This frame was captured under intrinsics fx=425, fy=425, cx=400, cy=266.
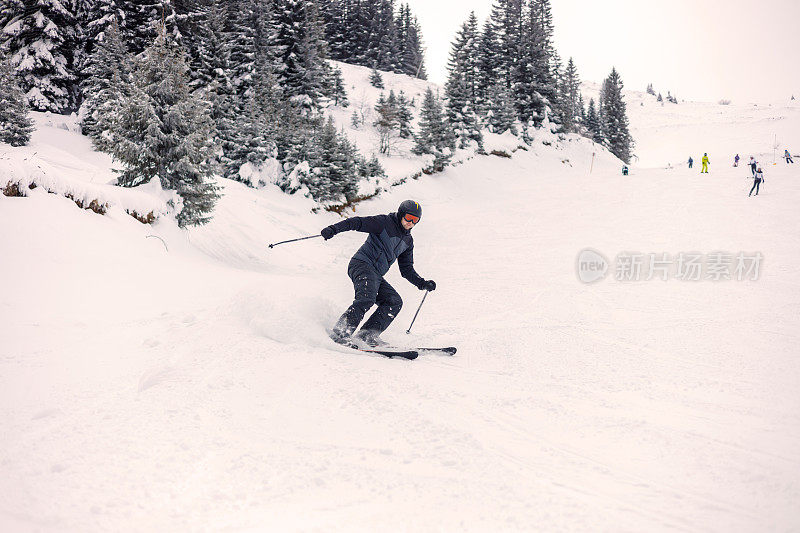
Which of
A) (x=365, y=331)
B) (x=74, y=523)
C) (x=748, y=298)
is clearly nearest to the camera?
(x=74, y=523)

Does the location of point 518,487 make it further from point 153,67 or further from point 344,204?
point 344,204

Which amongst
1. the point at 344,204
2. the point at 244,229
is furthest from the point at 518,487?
the point at 344,204

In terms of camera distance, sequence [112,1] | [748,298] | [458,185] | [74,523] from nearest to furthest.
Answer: [74,523]
[748,298]
[112,1]
[458,185]

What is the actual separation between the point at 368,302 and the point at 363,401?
1973 mm

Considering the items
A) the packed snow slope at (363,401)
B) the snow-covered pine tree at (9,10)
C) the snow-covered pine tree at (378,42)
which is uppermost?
the snow-covered pine tree at (378,42)

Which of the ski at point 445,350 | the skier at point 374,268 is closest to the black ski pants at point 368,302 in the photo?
the skier at point 374,268

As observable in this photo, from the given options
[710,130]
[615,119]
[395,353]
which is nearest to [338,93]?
[395,353]

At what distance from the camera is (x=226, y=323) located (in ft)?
15.9

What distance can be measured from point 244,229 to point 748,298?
11.3 meters

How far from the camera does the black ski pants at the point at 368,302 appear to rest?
209 inches

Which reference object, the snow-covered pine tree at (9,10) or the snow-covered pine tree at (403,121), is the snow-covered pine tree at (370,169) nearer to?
the snow-covered pine tree at (403,121)

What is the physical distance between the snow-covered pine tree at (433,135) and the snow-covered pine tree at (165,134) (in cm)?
2014

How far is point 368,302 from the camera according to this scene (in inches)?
210
